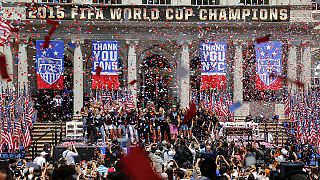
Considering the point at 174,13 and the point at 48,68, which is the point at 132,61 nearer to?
the point at 174,13

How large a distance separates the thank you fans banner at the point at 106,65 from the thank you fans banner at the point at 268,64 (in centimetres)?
931

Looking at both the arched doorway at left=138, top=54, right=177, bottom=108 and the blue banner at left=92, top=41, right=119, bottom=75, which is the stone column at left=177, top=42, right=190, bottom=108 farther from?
the blue banner at left=92, top=41, right=119, bottom=75

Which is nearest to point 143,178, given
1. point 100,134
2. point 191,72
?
Result: point 100,134

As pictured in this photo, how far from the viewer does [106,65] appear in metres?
48.4

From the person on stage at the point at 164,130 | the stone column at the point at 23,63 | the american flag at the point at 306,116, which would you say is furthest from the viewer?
the stone column at the point at 23,63

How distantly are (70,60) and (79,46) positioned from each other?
303 centimetres

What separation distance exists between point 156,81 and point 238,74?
634 centimetres

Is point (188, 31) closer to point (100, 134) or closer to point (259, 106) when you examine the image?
point (259, 106)

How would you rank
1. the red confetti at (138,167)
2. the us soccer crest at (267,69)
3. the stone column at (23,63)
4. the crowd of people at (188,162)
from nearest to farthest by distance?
→ 1. the red confetti at (138,167)
2. the crowd of people at (188,162)
3. the us soccer crest at (267,69)
4. the stone column at (23,63)

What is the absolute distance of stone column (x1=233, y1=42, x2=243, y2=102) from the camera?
170 feet

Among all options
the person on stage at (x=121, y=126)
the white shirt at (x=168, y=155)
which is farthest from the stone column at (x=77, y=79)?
the white shirt at (x=168, y=155)

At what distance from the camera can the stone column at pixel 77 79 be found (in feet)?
168

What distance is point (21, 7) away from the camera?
5166cm

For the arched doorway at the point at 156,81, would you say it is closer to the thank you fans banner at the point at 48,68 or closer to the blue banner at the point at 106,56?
the blue banner at the point at 106,56
